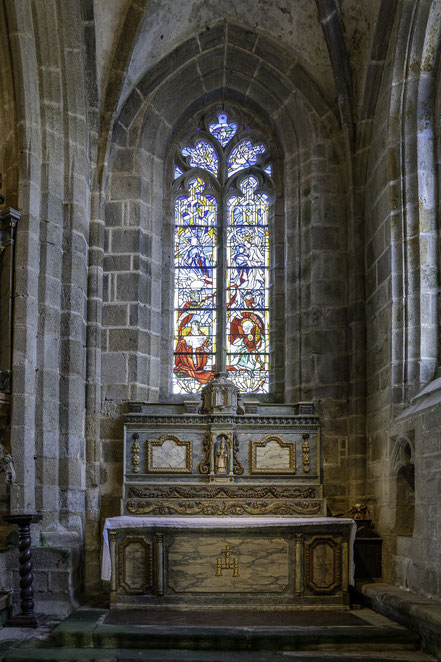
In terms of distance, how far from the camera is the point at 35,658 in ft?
23.2

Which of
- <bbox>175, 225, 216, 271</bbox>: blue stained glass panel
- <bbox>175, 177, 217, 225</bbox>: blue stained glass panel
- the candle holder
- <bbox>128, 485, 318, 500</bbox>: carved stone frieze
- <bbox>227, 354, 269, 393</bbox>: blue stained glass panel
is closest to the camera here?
the candle holder

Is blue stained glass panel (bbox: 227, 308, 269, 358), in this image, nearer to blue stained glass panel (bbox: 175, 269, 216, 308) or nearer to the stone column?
blue stained glass panel (bbox: 175, 269, 216, 308)

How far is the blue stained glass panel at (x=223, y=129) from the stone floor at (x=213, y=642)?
639cm

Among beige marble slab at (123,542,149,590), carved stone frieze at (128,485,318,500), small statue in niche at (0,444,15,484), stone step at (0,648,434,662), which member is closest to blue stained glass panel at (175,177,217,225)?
carved stone frieze at (128,485,318,500)

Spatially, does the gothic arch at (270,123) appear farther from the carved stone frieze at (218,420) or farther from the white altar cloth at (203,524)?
the white altar cloth at (203,524)

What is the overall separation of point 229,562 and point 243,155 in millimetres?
5482

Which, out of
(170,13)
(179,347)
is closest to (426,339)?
(179,347)

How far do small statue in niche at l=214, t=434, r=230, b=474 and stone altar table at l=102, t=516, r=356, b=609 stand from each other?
1297mm

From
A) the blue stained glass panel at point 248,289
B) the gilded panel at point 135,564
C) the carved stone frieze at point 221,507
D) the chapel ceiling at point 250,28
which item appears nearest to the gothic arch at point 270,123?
the chapel ceiling at point 250,28

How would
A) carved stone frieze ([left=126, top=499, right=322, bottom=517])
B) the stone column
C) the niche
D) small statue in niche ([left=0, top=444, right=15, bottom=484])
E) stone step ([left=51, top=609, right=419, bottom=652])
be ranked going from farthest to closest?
carved stone frieze ([left=126, top=499, right=322, bottom=517]) → the stone column → the niche → small statue in niche ([left=0, top=444, right=15, bottom=484]) → stone step ([left=51, top=609, right=419, bottom=652])

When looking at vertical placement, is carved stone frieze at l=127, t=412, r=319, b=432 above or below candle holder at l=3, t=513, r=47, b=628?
above

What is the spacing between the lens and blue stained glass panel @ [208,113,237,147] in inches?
471

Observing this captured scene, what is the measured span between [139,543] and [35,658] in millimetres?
1917

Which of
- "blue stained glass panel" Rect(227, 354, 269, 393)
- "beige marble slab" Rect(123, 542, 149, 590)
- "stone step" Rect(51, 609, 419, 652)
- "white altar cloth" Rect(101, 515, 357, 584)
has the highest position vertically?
"blue stained glass panel" Rect(227, 354, 269, 393)
